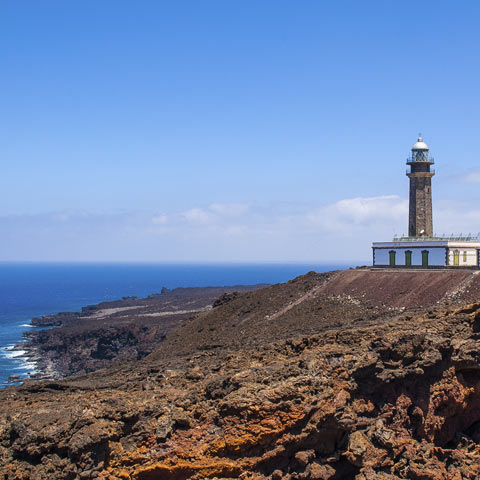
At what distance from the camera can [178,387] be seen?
16.6 m

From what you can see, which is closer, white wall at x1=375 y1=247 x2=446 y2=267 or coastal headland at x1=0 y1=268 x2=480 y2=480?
coastal headland at x1=0 y1=268 x2=480 y2=480

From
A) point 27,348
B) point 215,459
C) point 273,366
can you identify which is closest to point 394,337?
point 273,366

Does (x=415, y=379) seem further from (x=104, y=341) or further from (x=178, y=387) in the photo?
(x=104, y=341)

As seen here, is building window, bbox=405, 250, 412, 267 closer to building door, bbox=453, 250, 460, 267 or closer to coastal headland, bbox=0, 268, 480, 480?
building door, bbox=453, 250, 460, 267

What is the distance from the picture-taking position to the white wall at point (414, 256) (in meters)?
44.5

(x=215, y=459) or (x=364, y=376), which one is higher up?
(x=364, y=376)

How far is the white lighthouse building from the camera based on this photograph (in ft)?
146

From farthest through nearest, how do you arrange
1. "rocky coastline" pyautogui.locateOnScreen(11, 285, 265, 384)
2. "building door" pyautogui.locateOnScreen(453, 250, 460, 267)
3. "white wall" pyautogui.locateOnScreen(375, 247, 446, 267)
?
"rocky coastline" pyautogui.locateOnScreen(11, 285, 265, 384), "white wall" pyautogui.locateOnScreen(375, 247, 446, 267), "building door" pyautogui.locateOnScreen(453, 250, 460, 267)

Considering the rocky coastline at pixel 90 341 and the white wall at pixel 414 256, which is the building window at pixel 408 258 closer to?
the white wall at pixel 414 256

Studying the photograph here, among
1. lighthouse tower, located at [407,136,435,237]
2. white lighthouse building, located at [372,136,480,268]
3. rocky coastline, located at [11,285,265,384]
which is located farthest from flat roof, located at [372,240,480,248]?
rocky coastline, located at [11,285,265,384]

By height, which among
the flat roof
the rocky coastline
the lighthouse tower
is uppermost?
the lighthouse tower

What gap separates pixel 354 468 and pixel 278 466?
194 centimetres

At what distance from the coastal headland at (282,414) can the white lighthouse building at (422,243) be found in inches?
986

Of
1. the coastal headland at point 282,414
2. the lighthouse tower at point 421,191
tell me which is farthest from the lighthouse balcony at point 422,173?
the coastal headland at point 282,414
